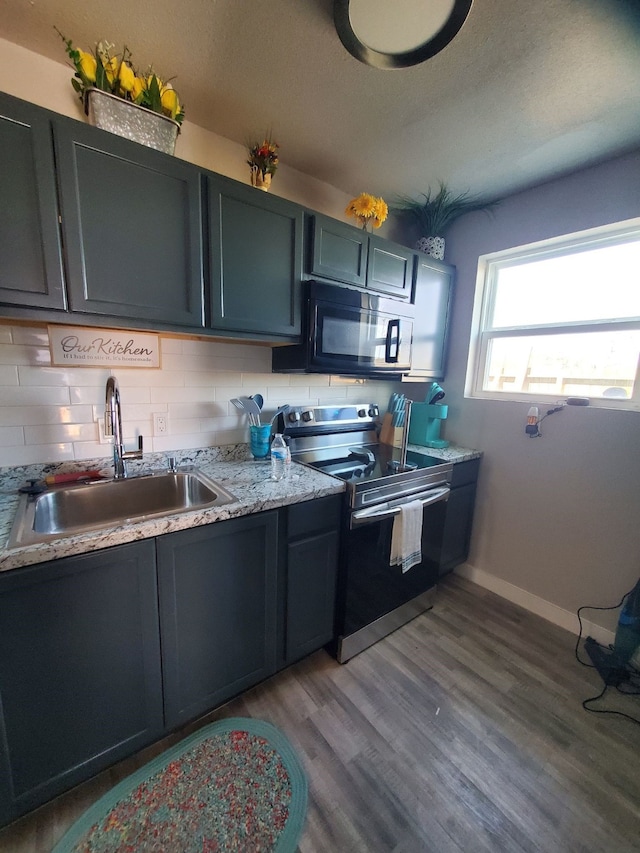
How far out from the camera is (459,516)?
221 centimetres

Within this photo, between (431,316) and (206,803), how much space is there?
2.58 m

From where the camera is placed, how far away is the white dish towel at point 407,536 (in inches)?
64.0

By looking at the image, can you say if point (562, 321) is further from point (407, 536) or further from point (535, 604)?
point (535, 604)

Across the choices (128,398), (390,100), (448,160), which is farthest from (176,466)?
(448,160)

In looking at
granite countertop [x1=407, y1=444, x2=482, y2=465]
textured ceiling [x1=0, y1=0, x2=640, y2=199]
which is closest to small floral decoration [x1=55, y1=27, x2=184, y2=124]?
textured ceiling [x1=0, y1=0, x2=640, y2=199]

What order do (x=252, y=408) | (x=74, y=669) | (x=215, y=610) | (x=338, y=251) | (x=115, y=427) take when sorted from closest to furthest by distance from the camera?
1. (x=74, y=669)
2. (x=215, y=610)
3. (x=115, y=427)
4. (x=338, y=251)
5. (x=252, y=408)

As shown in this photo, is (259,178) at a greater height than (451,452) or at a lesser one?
greater

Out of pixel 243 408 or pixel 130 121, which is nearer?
pixel 130 121


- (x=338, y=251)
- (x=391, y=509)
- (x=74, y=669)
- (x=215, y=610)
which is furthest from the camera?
(x=338, y=251)

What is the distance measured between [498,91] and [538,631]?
268 cm

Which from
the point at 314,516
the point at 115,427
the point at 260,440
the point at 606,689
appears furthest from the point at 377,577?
the point at 115,427

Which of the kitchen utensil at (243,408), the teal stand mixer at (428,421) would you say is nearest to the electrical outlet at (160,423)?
the kitchen utensil at (243,408)

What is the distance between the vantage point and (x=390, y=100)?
1.37m

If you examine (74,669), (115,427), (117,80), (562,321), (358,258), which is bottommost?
(74,669)
